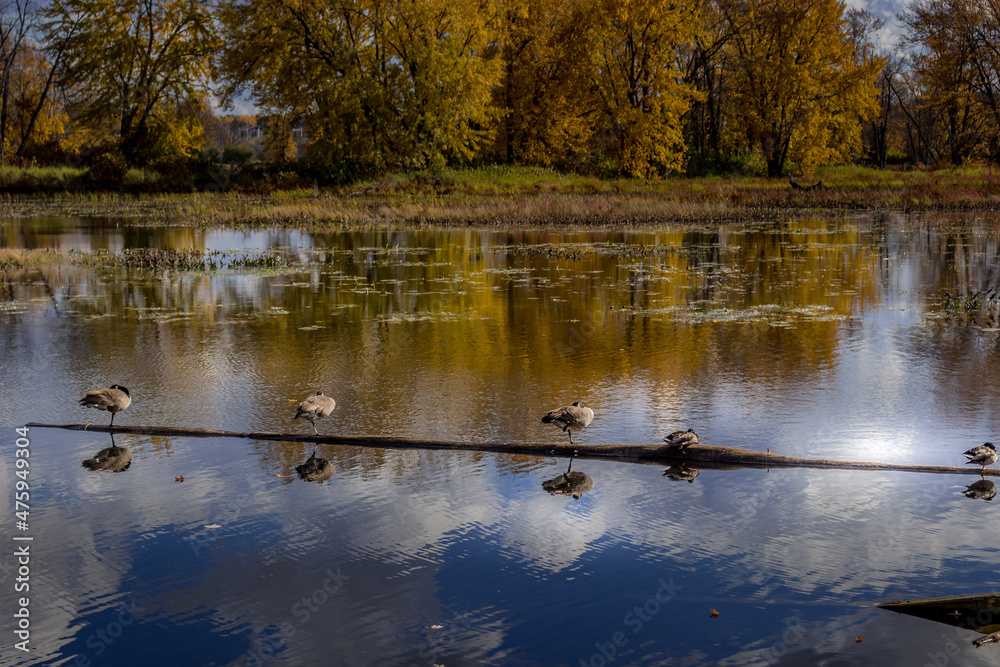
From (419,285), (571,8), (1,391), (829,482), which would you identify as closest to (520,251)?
(419,285)

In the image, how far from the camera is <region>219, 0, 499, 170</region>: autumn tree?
2242 inches

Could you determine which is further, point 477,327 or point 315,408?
point 477,327

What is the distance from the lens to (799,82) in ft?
191

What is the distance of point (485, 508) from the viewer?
7.93 meters

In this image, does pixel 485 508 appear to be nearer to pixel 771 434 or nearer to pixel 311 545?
pixel 311 545

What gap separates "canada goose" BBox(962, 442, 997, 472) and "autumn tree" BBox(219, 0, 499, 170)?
1998 inches

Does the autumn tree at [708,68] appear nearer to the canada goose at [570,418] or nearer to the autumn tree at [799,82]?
the autumn tree at [799,82]

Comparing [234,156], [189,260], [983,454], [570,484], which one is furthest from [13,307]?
[234,156]

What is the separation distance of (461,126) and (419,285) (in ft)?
126

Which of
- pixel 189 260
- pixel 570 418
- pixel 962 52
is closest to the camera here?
pixel 570 418

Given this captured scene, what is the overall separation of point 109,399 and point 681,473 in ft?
19.7

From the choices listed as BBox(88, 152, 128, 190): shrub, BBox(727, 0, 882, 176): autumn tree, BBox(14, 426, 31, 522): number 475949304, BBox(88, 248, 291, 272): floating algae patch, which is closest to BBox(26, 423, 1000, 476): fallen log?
BBox(14, 426, 31, 522): number 475949304

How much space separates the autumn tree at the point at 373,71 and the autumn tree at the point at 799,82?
17156 mm

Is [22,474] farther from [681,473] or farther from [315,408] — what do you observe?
[681,473]
